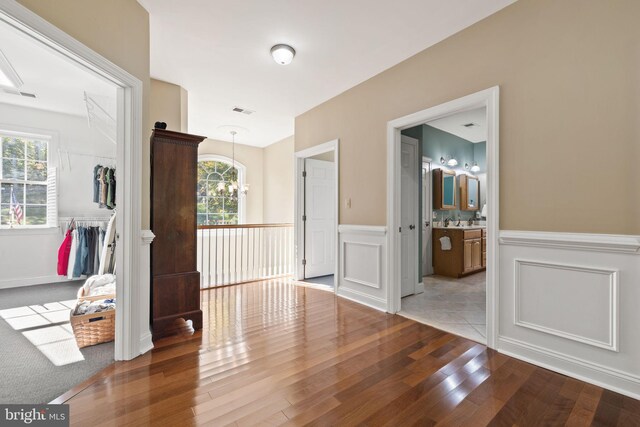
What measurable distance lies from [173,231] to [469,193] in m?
5.83

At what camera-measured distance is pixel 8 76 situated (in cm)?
342

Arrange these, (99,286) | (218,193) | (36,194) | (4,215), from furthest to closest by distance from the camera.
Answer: (218,193) → (36,194) → (4,215) → (99,286)

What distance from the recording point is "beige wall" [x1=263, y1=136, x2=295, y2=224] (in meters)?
6.48

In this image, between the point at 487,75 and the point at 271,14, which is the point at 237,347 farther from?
the point at 487,75

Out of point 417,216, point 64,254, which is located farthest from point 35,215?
point 417,216

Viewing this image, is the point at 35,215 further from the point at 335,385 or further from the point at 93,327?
the point at 335,385

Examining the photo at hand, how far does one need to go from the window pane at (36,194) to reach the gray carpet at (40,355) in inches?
71.6

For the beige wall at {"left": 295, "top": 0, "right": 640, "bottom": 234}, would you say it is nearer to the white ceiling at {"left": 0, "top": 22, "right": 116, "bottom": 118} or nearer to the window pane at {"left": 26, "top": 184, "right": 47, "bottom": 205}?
the white ceiling at {"left": 0, "top": 22, "right": 116, "bottom": 118}

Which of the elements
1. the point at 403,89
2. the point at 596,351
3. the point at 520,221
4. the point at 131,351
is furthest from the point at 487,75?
the point at 131,351

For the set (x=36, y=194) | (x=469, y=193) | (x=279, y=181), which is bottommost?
(x=36, y=194)

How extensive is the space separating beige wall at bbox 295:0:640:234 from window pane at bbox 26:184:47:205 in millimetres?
6027

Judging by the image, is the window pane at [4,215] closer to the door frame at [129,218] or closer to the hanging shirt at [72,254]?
the hanging shirt at [72,254]

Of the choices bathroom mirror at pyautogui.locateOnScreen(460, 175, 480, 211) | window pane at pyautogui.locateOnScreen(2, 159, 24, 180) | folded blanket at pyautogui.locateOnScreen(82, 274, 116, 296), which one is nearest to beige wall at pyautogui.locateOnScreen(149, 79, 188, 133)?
folded blanket at pyautogui.locateOnScreen(82, 274, 116, 296)

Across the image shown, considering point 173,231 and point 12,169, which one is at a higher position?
point 12,169
